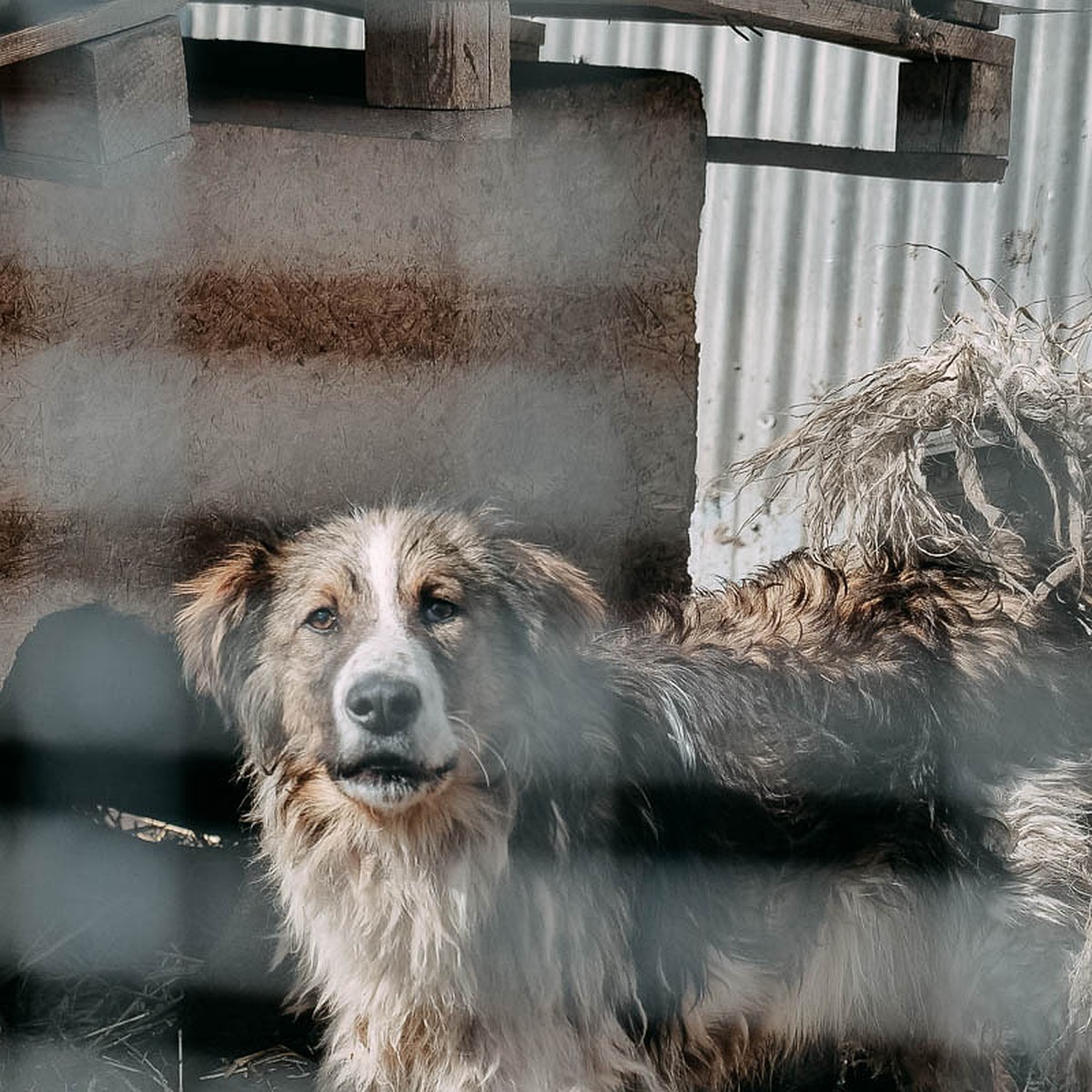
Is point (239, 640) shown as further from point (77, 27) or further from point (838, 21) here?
point (838, 21)

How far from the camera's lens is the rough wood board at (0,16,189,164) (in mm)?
1542

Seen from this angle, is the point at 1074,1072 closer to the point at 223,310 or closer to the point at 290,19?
the point at 223,310

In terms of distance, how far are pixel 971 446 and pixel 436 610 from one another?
1.05m

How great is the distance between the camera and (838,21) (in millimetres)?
2373

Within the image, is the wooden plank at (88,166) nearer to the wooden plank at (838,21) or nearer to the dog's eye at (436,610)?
the dog's eye at (436,610)

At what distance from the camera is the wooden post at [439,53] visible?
179cm

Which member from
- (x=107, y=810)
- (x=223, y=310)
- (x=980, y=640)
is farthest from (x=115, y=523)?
(x=980, y=640)

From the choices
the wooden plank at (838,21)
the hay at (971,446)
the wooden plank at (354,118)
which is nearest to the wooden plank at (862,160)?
the wooden plank at (838,21)

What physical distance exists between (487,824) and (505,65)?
1037 millimetres

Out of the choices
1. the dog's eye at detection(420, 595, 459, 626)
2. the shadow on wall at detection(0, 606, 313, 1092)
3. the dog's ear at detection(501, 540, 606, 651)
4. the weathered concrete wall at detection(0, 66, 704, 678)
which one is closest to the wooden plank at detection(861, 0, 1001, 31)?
the weathered concrete wall at detection(0, 66, 704, 678)

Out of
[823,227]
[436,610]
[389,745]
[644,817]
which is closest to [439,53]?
[436,610]

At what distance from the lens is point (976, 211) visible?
405 centimetres

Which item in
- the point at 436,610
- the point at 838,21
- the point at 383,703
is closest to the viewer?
the point at 383,703

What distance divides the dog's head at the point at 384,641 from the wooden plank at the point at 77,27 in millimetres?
735
